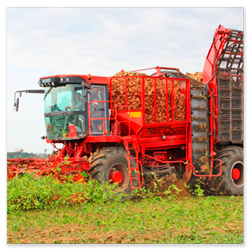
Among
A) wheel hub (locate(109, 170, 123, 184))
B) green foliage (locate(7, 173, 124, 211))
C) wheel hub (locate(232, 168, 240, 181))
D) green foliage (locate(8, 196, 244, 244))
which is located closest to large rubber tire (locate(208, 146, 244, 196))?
wheel hub (locate(232, 168, 240, 181))

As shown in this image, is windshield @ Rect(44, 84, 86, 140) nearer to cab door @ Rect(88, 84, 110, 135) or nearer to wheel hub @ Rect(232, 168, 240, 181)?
cab door @ Rect(88, 84, 110, 135)

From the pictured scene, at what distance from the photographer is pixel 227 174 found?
42.7 feet

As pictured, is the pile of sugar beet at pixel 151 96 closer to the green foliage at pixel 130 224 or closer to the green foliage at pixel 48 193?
the green foliage at pixel 48 193

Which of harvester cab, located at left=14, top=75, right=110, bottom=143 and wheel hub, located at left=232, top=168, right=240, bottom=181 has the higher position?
harvester cab, located at left=14, top=75, right=110, bottom=143

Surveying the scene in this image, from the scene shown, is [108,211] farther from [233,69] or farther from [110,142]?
[233,69]

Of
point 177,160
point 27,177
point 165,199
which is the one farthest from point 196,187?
point 27,177

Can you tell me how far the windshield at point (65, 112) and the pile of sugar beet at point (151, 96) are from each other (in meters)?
1.17

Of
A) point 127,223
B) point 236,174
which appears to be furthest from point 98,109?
point 236,174

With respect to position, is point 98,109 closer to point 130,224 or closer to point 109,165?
point 109,165

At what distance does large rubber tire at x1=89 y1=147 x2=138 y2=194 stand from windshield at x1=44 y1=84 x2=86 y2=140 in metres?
0.73

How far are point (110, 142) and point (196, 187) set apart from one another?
3.22 metres

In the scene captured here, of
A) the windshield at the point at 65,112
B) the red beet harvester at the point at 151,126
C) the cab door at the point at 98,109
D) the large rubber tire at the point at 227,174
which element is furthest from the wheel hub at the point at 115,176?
the large rubber tire at the point at 227,174

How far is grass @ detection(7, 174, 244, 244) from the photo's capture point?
7.52 m

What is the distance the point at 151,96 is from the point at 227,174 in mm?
3495
